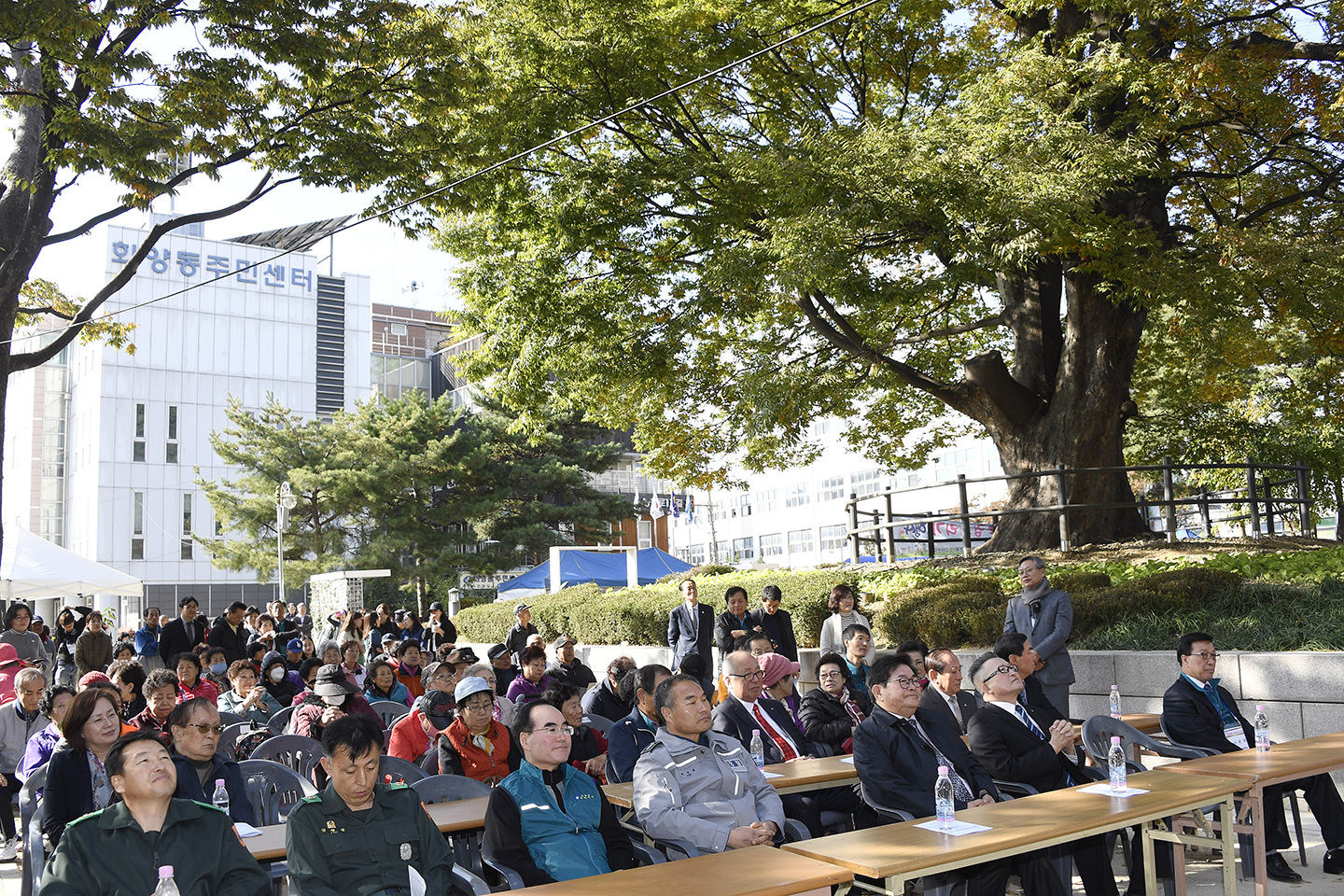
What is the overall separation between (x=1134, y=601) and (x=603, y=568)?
1703 cm

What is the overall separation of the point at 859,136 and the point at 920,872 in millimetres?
9878

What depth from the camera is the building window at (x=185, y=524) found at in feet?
168

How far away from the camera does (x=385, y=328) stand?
232ft

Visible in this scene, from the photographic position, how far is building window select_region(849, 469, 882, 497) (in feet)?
178

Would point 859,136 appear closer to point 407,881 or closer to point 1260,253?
point 1260,253

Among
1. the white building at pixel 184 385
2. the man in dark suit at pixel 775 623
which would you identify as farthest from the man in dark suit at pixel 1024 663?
the white building at pixel 184 385

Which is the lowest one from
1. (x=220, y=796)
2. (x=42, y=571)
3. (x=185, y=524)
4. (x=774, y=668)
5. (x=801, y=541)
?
(x=220, y=796)

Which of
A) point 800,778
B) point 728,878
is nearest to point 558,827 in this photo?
point 728,878

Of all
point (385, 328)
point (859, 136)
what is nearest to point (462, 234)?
point (859, 136)

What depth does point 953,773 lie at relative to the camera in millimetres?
5695

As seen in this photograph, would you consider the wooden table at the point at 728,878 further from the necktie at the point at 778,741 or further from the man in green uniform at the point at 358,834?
the necktie at the point at 778,741

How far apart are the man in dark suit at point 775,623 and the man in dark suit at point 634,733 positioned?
4308 millimetres

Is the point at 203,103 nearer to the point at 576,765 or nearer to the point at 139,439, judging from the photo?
the point at 576,765

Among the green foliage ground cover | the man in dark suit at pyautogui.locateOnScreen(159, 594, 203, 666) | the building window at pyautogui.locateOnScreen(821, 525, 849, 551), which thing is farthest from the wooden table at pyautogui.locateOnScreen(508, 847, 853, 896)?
the building window at pyautogui.locateOnScreen(821, 525, 849, 551)
